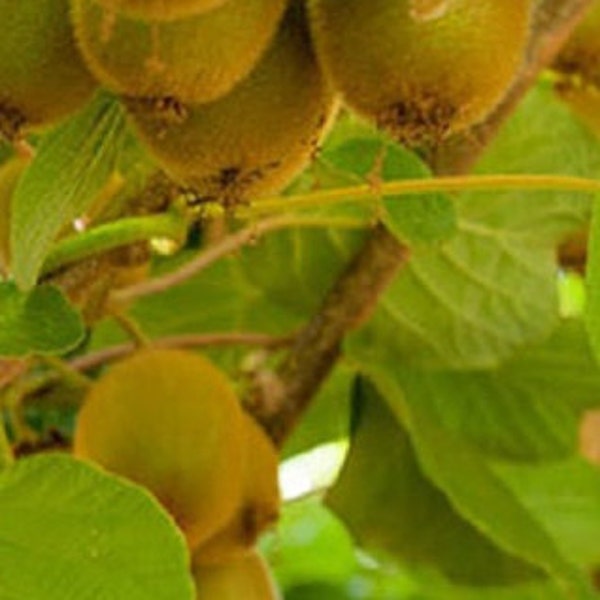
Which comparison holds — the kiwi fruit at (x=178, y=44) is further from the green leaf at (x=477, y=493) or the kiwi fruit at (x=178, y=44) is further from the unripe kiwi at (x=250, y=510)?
the green leaf at (x=477, y=493)

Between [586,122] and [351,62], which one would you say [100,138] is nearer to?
[351,62]

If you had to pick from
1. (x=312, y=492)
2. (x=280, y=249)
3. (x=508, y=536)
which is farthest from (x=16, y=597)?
(x=312, y=492)

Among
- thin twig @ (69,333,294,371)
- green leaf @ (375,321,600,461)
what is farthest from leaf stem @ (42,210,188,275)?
green leaf @ (375,321,600,461)

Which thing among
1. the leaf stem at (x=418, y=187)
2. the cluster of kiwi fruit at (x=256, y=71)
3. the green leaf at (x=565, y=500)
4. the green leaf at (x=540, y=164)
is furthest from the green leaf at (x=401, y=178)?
the green leaf at (x=565, y=500)

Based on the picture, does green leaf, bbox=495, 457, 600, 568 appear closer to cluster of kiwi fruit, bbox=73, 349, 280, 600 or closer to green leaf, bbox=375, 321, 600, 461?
green leaf, bbox=375, 321, 600, 461

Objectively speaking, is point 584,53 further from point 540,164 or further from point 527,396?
point 527,396
